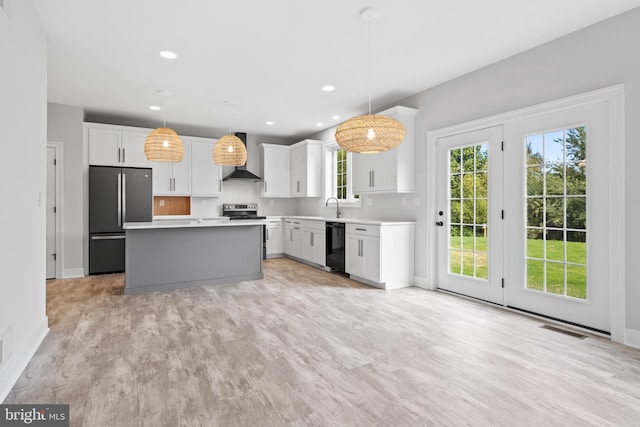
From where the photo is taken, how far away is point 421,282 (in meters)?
4.66

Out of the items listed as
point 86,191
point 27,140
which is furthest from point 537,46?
point 86,191

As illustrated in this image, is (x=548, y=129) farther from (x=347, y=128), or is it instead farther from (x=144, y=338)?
(x=144, y=338)

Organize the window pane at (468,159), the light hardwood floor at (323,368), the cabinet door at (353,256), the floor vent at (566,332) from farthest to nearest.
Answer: the cabinet door at (353,256) → the window pane at (468,159) → the floor vent at (566,332) → the light hardwood floor at (323,368)

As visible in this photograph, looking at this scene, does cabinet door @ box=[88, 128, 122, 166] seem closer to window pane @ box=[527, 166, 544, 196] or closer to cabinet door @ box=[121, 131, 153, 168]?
cabinet door @ box=[121, 131, 153, 168]

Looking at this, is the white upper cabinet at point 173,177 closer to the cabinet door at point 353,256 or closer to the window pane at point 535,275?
the cabinet door at point 353,256

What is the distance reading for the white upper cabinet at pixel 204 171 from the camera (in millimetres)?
6578

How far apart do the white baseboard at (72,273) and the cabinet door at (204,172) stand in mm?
2166

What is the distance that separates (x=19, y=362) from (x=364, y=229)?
12.1 ft

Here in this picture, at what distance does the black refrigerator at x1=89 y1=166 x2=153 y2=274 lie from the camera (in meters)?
5.47

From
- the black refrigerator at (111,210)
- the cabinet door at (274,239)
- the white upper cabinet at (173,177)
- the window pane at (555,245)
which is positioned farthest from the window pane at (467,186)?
the black refrigerator at (111,210)

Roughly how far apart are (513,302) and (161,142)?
4228 mm

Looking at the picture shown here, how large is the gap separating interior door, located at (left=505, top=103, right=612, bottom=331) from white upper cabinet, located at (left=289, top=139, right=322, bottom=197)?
388cm

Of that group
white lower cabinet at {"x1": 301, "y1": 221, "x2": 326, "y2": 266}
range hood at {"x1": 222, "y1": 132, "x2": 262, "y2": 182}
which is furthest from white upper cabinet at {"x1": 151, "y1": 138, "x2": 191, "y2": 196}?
white lower cabinet at {"x1": 301, "y1": 221, "x2": 326, "y2": 266}

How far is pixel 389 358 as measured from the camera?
2.50 m
